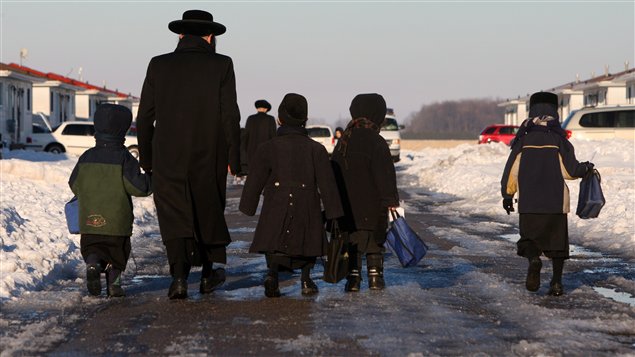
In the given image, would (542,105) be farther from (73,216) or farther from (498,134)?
(498,134)

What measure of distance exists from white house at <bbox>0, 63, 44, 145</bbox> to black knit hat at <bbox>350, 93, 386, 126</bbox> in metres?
41.4

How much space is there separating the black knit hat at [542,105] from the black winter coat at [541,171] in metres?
0.13

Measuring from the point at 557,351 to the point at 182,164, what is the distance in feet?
10.3

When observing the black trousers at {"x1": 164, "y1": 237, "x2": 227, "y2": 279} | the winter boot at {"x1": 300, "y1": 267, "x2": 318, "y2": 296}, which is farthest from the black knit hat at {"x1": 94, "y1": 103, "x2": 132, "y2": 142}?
the winter boot at {"x1": 300, "y1": 267, "x2": 318, "y2": 296}

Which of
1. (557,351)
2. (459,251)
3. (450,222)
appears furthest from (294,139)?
(450,222)

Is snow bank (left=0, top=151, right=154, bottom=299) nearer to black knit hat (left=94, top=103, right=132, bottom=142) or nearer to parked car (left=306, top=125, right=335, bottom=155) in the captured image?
black knit hat (left=94, top=103, right=132, bottom=142)

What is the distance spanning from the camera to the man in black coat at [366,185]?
357 inches

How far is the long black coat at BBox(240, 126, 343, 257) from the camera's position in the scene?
8406mm

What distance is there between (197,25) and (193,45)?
144mm

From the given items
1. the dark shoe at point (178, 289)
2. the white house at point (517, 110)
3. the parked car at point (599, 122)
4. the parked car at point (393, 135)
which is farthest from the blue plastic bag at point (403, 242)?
the white house at point (517, 110)

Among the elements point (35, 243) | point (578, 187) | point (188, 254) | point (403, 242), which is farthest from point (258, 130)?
point (188, 254)

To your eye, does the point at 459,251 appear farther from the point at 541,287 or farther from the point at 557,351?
the point at 557,351

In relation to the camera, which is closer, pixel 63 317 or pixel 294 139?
pixel 63 317

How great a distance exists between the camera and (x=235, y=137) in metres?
8.17
